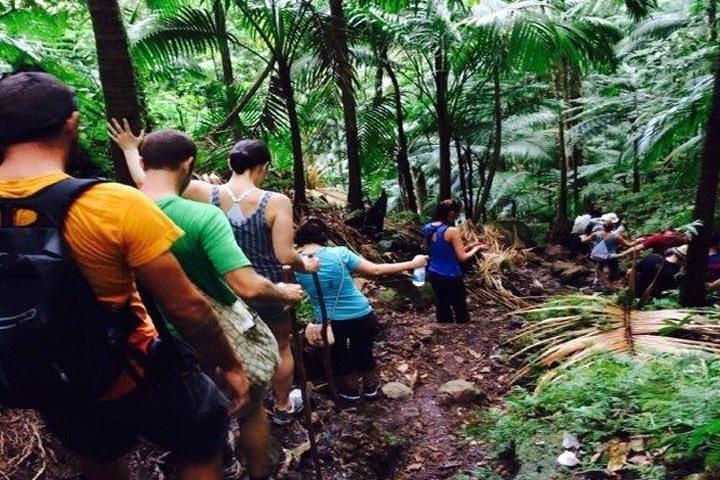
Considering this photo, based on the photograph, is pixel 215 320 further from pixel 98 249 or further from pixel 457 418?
pixel 457 418

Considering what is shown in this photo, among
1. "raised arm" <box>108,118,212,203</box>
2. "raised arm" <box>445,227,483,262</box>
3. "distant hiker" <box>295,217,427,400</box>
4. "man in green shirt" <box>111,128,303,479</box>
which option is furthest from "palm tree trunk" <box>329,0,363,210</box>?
"man in green shirt" <box>111,128,303,479</box>

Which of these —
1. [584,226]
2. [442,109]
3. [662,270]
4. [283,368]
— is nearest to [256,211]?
[283,368]

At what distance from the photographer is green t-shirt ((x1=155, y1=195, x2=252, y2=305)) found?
2.36m

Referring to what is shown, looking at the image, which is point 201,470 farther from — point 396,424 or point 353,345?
point 396,424

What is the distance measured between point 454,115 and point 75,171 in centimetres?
851

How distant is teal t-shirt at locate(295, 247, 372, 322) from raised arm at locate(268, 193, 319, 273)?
0.72 meters

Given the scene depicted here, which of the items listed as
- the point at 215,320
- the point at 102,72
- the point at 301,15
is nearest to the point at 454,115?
Result: the point at 301,15

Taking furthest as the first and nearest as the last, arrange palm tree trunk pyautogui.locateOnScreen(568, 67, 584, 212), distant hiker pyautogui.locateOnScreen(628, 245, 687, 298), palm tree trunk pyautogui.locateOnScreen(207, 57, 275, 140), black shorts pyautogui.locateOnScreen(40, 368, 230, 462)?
1. palm tree trunk pyautogui.locateOnScreen(568, 67, 584, 212)
2. distant hiker pyautogui.locateOnScreen(628, 245, 687, 298)
3. palm tree trunk pyautogui.locateOnScreen(207, 57, 275, 140)
4. black shorts pyautogui.locateOnScreen(40, 368, 230, 462)

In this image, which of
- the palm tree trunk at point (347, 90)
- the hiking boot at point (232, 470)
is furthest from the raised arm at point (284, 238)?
the palm tree trunk at point (347, 90)

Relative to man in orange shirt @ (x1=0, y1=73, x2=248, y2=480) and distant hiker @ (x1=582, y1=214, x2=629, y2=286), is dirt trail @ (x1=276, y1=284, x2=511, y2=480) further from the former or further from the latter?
distant hiker @ (x1=582, y1=214, x2=629, y2=286)

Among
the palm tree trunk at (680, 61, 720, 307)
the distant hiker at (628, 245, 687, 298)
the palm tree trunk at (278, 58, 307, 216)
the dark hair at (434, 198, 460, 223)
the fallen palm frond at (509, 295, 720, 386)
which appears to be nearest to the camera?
the fallen palm frond at (509, 295, 720, 386)

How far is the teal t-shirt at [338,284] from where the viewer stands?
427cm

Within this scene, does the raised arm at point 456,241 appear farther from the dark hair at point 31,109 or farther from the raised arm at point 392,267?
the dark hair at point 31,109

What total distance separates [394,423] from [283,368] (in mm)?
1296
